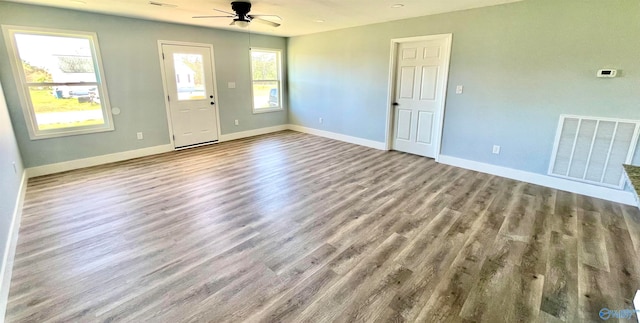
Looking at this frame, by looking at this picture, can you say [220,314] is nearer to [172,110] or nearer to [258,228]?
[258,228]

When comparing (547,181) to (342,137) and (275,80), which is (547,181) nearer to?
(342,137)

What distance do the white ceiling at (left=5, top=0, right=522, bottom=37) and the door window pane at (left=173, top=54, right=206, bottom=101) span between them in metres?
0.68

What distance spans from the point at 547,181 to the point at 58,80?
702 cm

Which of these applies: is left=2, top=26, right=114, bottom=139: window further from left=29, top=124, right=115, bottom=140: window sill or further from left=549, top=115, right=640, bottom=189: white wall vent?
left=549, top=115, right=640, bottom=189: white wall vent

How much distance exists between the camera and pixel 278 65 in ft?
23.3

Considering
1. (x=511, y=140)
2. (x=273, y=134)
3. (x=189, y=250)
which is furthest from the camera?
(x=273, y=134)

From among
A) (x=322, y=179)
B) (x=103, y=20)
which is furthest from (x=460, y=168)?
(x=103, y=20)

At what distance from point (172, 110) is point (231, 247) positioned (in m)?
3.98

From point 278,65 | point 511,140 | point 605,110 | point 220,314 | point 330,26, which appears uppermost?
point 330,26

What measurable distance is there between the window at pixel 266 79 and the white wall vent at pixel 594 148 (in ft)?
18.6

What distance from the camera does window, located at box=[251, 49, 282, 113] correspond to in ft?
21.9

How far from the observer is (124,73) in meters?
4.70

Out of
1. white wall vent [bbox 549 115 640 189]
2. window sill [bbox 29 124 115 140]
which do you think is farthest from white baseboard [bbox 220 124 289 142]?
white wall vent [bbox 549 115 640 189]

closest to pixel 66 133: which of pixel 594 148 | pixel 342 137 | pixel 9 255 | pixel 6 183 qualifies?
pixel 6 183
